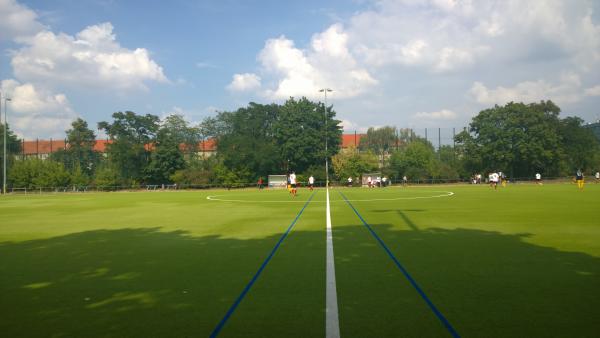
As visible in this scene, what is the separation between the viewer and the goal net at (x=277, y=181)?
203 feet

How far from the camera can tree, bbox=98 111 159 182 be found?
70.3 metres

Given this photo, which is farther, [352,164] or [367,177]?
[352,164]

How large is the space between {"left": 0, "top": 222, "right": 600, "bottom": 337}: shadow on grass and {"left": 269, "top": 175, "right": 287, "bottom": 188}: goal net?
52.0m

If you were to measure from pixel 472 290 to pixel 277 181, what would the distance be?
57.1 m

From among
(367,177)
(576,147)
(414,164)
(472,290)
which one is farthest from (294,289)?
(576,147)

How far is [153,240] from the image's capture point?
10.9m

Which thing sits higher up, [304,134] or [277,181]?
[304,134]

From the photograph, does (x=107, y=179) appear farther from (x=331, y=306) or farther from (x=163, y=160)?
(x=331, y=306)

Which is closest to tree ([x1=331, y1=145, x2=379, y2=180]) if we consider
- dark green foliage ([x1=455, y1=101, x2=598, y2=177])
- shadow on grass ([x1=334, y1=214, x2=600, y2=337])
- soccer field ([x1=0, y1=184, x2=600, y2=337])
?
dark green foliage ([x1=455, y1=101, x2=598, y2=177])

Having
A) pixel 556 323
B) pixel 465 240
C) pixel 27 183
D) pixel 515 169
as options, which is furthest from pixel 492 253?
pixel 27 183

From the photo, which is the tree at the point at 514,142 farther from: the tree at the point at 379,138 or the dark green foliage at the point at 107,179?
the dark green foliage at the point at 107,179

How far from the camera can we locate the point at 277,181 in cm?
6253

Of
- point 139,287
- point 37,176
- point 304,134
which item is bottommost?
point 139,287

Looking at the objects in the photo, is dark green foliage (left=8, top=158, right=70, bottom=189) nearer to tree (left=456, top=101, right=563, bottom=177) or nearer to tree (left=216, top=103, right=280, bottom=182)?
tree (left=216, top=103, right=280, bottom=182)
